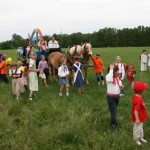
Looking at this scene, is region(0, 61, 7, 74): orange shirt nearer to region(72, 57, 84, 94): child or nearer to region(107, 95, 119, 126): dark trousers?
region(72, 57, 84, 94): child

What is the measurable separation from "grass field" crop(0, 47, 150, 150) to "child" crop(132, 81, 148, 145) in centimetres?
27

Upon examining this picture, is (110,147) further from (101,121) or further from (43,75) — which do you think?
(43,75)

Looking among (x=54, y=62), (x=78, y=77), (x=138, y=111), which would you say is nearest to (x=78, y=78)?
(x=78, y=77)

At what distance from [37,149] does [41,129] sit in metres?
1.07

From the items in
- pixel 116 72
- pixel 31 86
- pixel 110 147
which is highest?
pixel 116 72

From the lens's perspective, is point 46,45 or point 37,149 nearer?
point 37,149

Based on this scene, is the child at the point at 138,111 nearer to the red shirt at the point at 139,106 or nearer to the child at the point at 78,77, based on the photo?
the red shirt at the point at 139,106

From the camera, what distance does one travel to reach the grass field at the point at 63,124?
31.6 ft

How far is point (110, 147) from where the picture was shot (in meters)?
9.49

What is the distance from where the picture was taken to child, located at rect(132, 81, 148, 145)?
9695mm

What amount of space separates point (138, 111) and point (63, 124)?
90.0 inches

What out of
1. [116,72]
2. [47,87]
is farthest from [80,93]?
[116,72]

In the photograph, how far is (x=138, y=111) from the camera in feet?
32.0

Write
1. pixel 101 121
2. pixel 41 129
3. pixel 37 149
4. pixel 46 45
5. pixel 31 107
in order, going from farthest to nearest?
pixel 46 45
pixel 31 107
pixel 101 121
pixel 41 129
pixel 37 149
